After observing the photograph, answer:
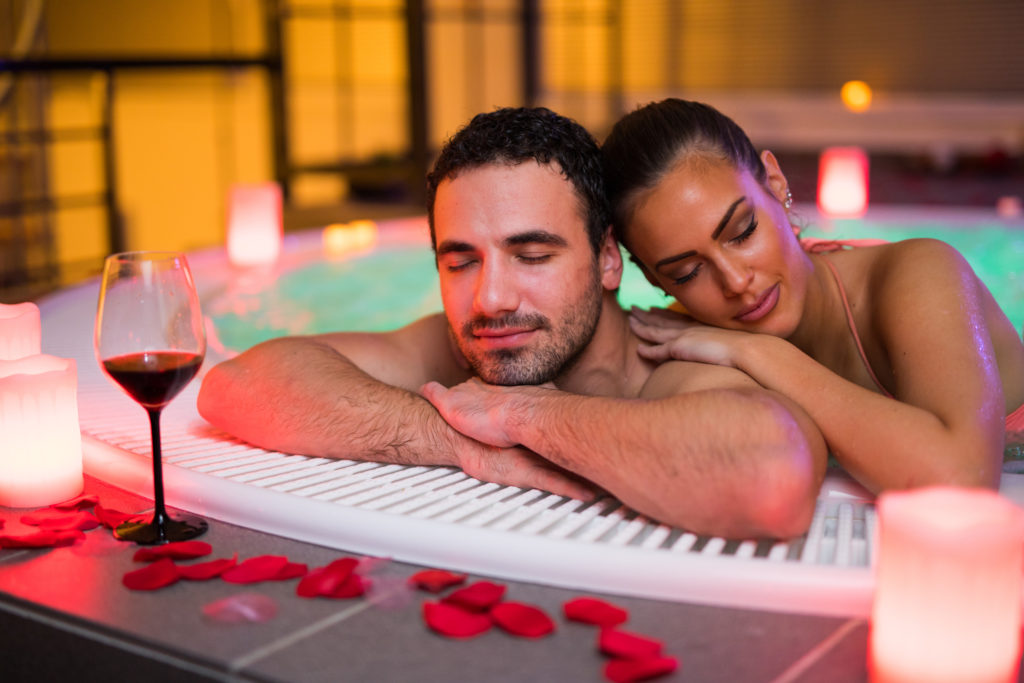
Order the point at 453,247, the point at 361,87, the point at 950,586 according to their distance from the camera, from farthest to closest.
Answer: the point at 361,87 < the point at 453,247 < the point at 950,586

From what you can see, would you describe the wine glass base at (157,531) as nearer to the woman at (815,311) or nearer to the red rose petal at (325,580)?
the red rose petal at (325,580)

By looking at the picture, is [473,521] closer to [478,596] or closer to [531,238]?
[478,596]

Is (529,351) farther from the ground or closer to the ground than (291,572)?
farther from the ground

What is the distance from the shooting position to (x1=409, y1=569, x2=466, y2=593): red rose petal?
1.28m

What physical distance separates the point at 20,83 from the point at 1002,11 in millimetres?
7152

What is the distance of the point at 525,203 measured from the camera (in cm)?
184

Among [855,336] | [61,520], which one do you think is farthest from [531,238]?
[61,520]

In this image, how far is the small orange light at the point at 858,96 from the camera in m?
8.82

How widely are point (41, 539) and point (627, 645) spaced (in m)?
0.81

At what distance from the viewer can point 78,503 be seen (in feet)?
5.15

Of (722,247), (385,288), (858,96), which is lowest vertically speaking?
(385,288)

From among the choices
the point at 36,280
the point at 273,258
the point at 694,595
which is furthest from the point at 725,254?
the point at 36,280

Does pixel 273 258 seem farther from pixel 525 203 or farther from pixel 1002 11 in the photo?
pixel 1002 11

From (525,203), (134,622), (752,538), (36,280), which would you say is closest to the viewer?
(134,622)
